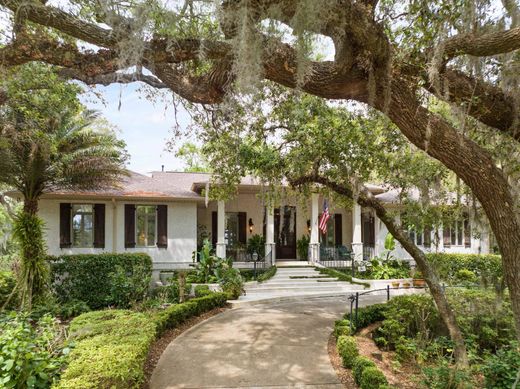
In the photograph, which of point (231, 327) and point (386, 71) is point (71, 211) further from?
point (386, 71)

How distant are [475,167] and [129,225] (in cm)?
1377

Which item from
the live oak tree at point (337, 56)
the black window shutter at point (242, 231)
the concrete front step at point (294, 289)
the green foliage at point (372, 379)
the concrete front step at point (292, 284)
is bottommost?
the concrete front step at point (294, 289)

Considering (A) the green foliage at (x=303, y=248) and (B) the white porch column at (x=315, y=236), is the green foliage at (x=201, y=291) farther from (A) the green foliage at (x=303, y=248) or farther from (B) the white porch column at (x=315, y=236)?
(A) the green foliage at (x=303, y=248)

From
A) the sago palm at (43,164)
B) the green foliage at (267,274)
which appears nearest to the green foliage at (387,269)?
the green foliage at (267,274)

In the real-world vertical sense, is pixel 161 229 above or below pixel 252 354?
above

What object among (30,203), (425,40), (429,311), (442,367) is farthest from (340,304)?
(30,203)

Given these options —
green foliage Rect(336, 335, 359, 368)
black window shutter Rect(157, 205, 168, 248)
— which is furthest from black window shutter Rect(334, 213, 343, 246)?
green foliage Rect(336, 335, 359, 368)

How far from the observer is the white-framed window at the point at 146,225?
15.9 m

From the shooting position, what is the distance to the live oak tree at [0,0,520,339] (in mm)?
3931

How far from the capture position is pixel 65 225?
1488cm

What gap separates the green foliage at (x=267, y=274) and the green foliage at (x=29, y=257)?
25.1 ft

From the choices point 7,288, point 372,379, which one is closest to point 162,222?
point 7,288

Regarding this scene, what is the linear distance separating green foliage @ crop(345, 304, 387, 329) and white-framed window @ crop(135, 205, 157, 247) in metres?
9.28

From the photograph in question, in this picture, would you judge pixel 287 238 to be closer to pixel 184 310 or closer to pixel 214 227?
pixel 214 227
